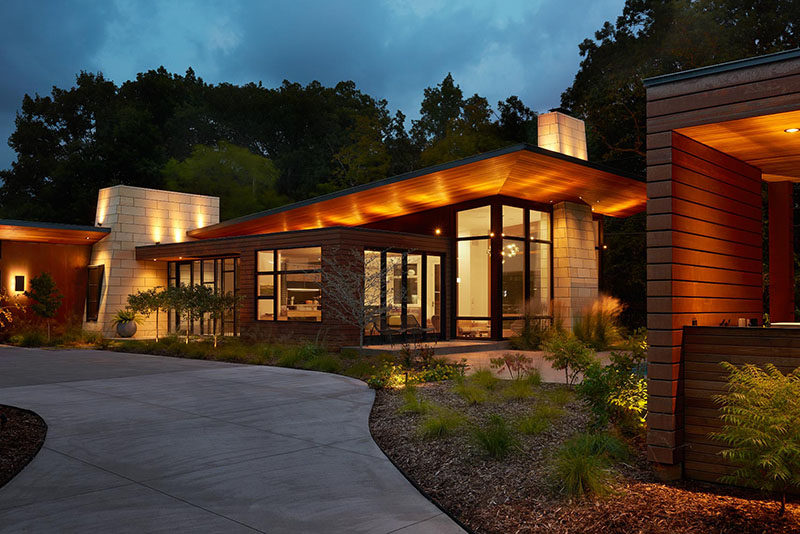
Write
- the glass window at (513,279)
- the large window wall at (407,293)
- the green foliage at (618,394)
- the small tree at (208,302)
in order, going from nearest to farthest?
the green foliage at (618,394), the large window wall at (407,293), the small tree at (208,302), the glass window at (513,279)

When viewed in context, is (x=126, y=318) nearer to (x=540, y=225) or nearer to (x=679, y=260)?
(x=540, y=225)

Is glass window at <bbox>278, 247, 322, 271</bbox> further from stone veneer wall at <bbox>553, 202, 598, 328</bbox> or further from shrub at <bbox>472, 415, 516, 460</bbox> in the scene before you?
shrub at <bbox>472, 415, 516, 460</bbox>

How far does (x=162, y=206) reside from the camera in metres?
20.6

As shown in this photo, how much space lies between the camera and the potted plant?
735 inches

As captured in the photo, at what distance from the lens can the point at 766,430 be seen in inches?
145

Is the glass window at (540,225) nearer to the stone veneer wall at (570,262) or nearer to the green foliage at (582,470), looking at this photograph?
the stone veneer wall at (570,262)

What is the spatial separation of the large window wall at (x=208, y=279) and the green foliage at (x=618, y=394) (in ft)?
43.8

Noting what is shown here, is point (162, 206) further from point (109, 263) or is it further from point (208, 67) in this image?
point (208, 67)

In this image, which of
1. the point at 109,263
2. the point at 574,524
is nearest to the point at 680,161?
the point at 574,524

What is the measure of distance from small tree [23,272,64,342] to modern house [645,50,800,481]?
16993 millimetres

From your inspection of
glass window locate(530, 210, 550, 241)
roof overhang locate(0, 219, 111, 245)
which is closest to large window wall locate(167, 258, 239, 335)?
roof overhang locate(0, 219, 111, 245)

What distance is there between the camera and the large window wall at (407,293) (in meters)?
14.6

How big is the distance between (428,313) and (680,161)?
1166cm

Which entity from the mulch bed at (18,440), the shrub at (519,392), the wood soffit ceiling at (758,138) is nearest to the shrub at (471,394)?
the shrub at (519,392)
